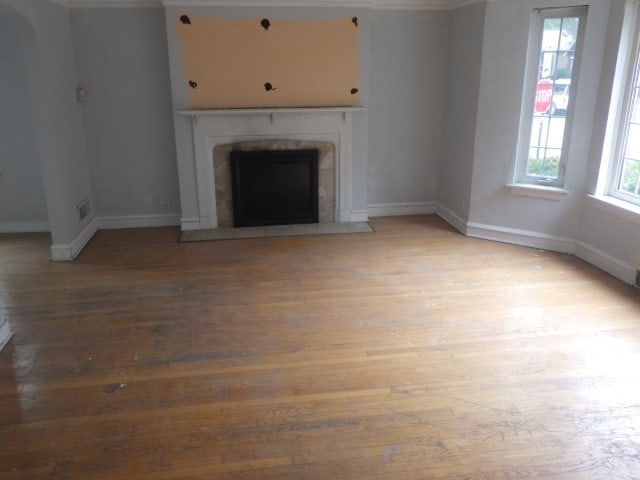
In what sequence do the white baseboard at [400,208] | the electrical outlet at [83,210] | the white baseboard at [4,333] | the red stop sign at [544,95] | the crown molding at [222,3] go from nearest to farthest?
the white baseboard at [4,333] < the red stop sign at [544,95] < the crown molding at [222,3] < the electrical outlet at [83,210] < the white baseboard at [400,208]

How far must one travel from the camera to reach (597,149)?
453cm

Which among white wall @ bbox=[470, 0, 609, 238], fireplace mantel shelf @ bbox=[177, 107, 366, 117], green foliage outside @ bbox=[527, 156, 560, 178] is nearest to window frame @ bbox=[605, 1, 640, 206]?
white wall @ bbox=[470, 0, 609, 238]

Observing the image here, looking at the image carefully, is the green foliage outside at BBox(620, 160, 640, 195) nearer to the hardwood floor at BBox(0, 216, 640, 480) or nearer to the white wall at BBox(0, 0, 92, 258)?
the hardwood floor at BBox(0, 216, 640, 480)

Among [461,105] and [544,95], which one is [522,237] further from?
[461,105]

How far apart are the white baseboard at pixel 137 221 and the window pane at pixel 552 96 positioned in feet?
12.4

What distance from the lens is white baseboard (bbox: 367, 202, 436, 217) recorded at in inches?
247

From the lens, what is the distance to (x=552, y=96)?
476 cm

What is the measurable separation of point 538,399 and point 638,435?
0.46 m

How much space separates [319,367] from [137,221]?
3.60 meters

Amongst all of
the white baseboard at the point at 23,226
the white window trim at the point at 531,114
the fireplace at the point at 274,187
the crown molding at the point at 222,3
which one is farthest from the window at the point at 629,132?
the white baseboard at the point at 23,226

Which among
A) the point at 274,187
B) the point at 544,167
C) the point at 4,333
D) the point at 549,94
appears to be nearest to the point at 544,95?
the point at 549,94

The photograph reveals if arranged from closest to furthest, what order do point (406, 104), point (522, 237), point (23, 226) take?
point (522, 237) < point (23, 226) < point (406, 104)

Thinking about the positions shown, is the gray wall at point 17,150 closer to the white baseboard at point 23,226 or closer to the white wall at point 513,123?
the white baseboard at point 23,226

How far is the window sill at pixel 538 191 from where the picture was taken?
191 inches
